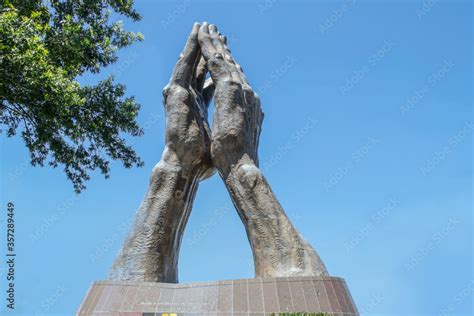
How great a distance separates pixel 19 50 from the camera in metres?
10.8

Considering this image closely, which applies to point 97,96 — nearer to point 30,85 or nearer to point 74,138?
point 74,138

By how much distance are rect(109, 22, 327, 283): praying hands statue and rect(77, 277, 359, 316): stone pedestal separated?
530 millimetres

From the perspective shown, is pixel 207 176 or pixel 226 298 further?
pixel 207 176

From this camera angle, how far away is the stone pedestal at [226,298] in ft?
30.9

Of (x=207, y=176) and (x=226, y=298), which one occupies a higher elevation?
(x=207, y=176)

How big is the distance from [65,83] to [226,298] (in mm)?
6169

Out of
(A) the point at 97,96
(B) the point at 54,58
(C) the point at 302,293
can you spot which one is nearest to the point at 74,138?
(A) the point at 97,96

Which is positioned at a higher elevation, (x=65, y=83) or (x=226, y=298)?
(x=65, y=83)

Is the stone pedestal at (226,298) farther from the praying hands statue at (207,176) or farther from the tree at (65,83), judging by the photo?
the tree at (65,83)

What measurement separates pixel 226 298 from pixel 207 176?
397cm

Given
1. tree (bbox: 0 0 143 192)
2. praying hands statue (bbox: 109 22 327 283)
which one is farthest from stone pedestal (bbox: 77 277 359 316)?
tree (bbox: 0 0 143 192)

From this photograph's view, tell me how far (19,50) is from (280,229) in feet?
22.9

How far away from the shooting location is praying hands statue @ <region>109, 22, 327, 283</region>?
10.7 meters

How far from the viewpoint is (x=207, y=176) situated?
12.8m
